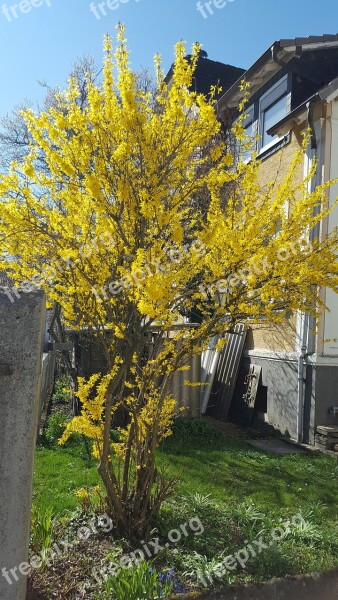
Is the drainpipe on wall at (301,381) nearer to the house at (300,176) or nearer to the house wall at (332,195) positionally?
the house at (300,176)

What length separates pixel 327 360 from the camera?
7.91 m

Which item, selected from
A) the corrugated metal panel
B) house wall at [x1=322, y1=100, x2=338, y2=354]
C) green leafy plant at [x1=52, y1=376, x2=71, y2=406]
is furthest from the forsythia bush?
the corrugated metal panel

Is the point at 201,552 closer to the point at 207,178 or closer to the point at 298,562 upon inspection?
the point at 298,562

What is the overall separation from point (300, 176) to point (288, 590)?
23.2ft

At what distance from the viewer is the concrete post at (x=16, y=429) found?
2510 mm

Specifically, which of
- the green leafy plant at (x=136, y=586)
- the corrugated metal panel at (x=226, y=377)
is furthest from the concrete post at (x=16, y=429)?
the corrugated metal panel at (x=226, y=377)

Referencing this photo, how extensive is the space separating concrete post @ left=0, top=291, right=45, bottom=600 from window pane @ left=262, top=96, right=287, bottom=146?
8640 mm

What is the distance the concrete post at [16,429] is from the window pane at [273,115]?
28.3ft

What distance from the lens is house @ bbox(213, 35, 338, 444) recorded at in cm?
791

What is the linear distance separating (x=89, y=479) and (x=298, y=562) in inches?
99.2

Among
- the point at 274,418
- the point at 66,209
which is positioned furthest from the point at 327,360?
the point at 66,209

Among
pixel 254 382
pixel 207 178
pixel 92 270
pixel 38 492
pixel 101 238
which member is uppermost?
pixel 207 178

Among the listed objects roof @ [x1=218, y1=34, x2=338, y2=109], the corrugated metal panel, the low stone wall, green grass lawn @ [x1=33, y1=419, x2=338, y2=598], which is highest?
roof @ [x1=218, y1=34, x2=338, y2=109]

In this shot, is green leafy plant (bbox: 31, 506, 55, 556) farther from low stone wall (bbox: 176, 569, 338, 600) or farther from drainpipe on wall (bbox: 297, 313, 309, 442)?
drainpipe on wall (bbox: 297, 313, 309, 442)
